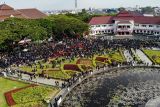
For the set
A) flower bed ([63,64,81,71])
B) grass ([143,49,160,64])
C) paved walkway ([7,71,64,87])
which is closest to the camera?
paved walkway ([7,71,64,87])

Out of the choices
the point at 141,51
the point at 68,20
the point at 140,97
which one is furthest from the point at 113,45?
the point at 140,97

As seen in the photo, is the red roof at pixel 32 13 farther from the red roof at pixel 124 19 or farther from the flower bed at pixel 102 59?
the flower bed at pixel 102 59

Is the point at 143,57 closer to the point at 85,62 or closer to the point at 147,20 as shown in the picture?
the point at 85,62

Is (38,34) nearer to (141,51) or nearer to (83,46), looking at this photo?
(83,46)

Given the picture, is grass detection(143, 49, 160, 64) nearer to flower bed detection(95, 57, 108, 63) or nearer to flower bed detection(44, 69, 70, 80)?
flower bed detection(95, 57, 108, 63)

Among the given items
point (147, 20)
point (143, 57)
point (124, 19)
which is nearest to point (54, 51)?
point (143, 57)

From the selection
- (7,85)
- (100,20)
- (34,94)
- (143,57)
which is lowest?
(143,57)

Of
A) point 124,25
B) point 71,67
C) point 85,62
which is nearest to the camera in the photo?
point 71,67

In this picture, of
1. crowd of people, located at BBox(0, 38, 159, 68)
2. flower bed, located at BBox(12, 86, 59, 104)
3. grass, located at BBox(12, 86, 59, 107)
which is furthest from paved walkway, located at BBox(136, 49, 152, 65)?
flower bed, located at BBox(12, 86, 59, 104)
